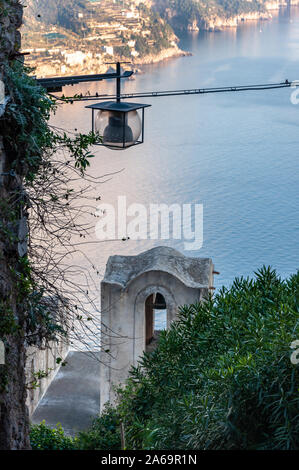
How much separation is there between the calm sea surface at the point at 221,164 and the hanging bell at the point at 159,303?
9018 mm

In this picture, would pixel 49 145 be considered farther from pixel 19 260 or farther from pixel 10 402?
pixel 10 402

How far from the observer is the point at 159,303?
A: 9.74 metres

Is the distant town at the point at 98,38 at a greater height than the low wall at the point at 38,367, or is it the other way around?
the distant town at the point at 98,38

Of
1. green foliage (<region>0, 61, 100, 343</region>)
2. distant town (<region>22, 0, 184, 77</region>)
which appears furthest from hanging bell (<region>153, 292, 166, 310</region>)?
distant town (<region>22, 0, 184, 77</region>)

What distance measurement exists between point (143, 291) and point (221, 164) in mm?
18686

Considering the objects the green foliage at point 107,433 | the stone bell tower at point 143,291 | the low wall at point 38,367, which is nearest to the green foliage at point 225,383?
the green foliage at point 107,433

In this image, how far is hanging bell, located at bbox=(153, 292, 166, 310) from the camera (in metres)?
9.68

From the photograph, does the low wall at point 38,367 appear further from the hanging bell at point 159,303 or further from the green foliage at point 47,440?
the green foliage at point 47,440

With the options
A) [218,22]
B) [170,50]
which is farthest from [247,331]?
[218,22]

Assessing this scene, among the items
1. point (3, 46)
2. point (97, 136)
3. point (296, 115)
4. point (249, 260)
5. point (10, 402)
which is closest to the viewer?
point (10, 402)

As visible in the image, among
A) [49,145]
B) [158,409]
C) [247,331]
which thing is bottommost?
[158,409]

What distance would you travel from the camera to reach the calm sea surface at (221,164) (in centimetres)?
2198

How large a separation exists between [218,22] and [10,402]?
184 ft

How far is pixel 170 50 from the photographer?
43.6 metres
